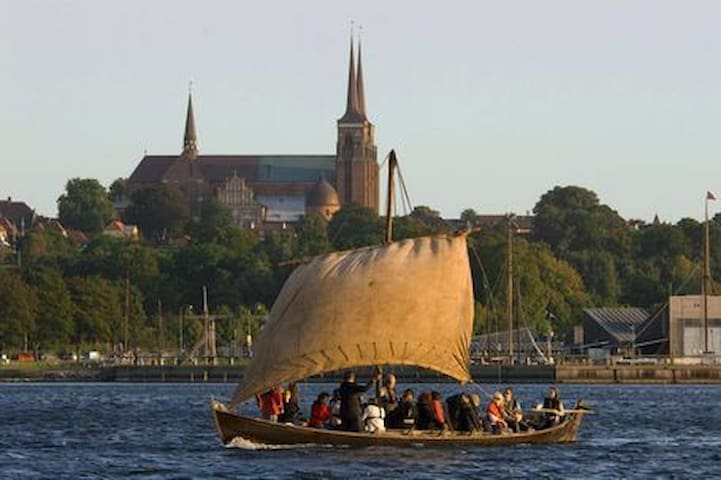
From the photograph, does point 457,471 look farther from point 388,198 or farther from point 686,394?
point 686,394

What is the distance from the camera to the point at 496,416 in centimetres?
7200

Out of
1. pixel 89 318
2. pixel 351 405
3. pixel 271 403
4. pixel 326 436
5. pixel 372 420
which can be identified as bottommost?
pixel 326 436

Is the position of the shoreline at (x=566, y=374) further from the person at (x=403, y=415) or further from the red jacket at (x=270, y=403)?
the person at (x=403, y=415)

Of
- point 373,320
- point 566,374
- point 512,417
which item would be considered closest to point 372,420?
point 373,320

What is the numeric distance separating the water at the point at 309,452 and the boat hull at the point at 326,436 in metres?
0.26

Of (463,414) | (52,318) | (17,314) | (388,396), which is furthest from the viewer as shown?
(52,318)

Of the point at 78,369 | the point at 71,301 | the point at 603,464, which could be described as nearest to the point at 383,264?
the point at 603,464

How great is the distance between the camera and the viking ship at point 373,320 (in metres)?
72.2

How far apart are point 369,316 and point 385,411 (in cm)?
397

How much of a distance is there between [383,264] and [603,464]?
9.06 metres

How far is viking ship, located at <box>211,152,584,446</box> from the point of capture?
72188 millimetres

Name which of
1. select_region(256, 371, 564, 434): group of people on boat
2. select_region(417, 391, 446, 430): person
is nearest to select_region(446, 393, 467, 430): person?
select_region(256, 371, 564, 434): group of people on boat

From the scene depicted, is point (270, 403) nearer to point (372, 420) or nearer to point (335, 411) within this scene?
point (335, 411)

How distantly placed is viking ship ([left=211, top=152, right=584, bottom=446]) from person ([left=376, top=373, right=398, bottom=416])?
1.65 meters
